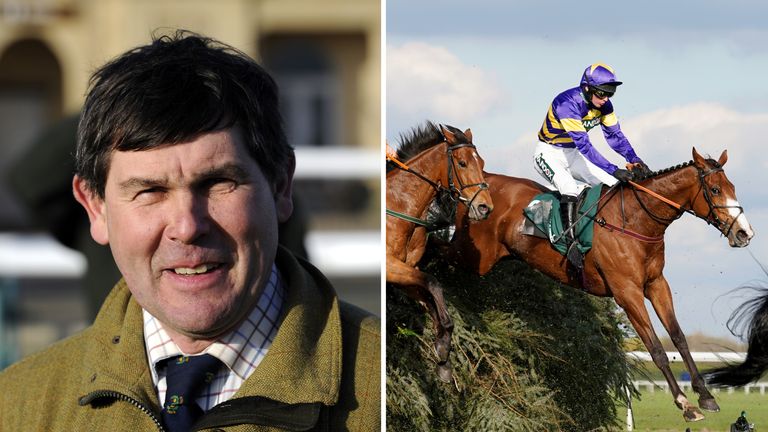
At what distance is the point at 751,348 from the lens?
253 centimetres

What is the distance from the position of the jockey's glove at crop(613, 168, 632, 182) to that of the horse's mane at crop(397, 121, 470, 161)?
265 mm

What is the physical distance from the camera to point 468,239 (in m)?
2.60

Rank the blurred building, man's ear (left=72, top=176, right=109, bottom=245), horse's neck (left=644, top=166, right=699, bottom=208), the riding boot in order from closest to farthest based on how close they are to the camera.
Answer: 1. horse's neck (left=644, top=166, right=699, bottom=208)
2. the riding boot
3. man's ear (left=72, top=176, right=109, bottom=245)
4. the blurred building

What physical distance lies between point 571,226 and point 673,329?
0.24 metres

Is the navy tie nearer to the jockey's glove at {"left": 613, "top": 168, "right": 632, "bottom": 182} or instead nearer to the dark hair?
the dark hair

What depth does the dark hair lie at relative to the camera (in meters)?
2.54

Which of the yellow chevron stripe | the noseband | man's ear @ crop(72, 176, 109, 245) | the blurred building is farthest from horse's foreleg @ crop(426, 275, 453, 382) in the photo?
the blurred building

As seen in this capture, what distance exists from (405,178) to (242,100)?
1.01 feet

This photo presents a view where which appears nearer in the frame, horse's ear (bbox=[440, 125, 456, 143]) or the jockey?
the jockey

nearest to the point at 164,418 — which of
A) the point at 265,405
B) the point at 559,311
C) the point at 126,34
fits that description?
the point at 265,405

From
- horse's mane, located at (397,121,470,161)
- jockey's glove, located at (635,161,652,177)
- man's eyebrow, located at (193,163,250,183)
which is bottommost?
man's eyebrow, located at (193,163,250,183)

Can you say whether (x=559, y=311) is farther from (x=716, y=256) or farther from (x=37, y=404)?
(x=37, y=404)

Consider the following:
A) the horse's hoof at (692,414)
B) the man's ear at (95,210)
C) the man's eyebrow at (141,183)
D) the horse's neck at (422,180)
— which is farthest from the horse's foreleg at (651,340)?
the man's ear at (95,210)

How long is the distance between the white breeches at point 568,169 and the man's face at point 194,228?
0.47 m
